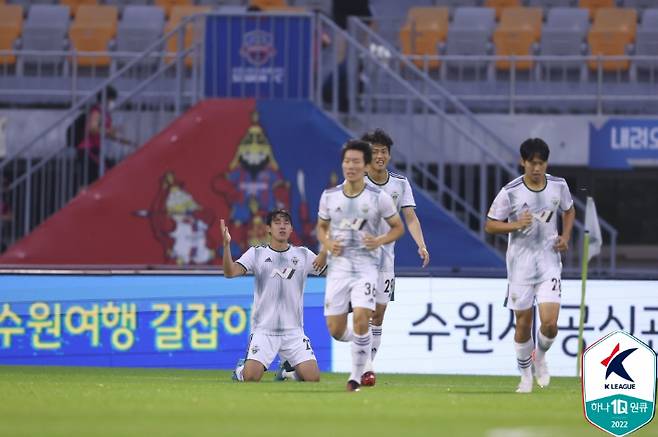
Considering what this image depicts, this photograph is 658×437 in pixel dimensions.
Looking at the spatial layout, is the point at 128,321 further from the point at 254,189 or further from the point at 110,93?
the point at 110,93

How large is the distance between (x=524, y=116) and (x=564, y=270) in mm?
3844

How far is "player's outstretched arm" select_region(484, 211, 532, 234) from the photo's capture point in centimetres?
1397

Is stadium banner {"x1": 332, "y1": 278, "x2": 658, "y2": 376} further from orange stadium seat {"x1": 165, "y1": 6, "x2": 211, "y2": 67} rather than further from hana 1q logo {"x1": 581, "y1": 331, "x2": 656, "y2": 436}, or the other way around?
hana 1q logo {"x1": 581, "y1": 331, "x2": 656, "y2": 436}

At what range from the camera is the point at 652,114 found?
23547 millimetres

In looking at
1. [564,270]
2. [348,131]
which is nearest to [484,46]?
[348,131]

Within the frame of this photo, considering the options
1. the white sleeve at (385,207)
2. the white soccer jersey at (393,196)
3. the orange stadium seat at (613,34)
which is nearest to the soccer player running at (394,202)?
the white soccer jersey at (393,196)

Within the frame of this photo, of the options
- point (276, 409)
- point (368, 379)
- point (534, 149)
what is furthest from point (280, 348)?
point (276, 409)

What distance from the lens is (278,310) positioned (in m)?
16.2

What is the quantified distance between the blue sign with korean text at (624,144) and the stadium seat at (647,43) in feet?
3.49

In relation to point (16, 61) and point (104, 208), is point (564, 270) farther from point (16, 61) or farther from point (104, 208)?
point (16, 61)

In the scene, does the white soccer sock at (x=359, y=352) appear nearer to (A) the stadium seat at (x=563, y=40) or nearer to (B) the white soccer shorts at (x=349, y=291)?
(B) the white soccer shorts at (x=349, y=291)

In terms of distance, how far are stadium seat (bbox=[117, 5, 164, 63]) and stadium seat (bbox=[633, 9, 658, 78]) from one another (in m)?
7.22

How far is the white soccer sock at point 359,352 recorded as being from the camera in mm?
13375

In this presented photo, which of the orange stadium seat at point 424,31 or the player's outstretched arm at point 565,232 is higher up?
the orange stadium seat at point 424,31
